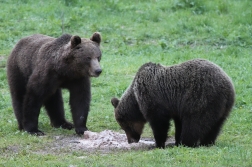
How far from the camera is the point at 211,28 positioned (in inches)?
730

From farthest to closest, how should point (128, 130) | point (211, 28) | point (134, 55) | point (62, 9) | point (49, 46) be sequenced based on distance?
point (62, 9) → point (211, 28) → point (134, 55) → point (49, 46) → point (128, 130)

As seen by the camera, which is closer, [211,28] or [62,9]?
[211,28]

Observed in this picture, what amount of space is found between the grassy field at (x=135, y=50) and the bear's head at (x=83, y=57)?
1.34m

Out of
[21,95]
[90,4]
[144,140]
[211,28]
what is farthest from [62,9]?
[144,140]

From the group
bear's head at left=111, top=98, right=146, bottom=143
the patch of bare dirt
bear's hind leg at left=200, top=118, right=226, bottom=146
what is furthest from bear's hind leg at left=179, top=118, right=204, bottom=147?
bear's head at left=111, top=98, right=146, bottom=143

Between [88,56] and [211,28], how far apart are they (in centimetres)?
825

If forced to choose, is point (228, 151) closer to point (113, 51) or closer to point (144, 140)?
point (144, 140)

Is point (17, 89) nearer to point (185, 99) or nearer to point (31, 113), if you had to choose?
point (31, 113)

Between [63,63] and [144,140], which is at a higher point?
[63,63]

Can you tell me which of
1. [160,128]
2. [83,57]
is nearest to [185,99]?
[160,128]

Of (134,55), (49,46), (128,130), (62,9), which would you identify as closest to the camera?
(128,130)

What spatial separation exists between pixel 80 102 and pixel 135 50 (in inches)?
242

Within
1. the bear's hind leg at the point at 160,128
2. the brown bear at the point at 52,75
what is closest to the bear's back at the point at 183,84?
the bear's hind leg at the point at 160,128

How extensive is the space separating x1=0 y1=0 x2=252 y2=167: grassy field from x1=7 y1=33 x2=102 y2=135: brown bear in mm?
392
